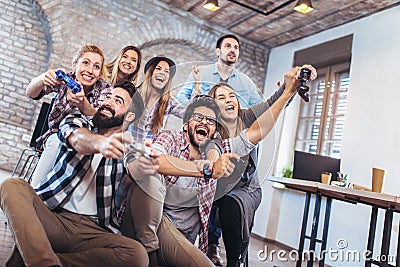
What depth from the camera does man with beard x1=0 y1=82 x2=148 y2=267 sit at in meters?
1.27

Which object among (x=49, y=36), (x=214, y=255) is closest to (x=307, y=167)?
(x=214, y=255)

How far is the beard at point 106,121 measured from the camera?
136 centimetres

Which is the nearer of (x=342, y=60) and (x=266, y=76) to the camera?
(x=342, y=60)

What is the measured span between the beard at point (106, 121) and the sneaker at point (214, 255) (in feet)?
4.54

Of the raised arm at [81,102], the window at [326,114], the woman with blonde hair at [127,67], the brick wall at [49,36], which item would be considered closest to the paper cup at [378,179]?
the woman with blonde hair at [127,67]

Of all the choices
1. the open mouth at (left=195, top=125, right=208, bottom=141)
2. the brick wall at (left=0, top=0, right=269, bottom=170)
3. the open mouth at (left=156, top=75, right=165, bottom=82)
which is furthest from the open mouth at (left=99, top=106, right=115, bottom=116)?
the brick wall at (left=0, top=0, right=269, bottom=170)

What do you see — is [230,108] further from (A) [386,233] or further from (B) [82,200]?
(A) [386,233]

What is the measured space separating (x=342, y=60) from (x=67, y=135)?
12.0ft

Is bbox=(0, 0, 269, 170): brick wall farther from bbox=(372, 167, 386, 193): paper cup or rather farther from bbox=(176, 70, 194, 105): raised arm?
bbox=(176, 70, 194, 105): raised arm

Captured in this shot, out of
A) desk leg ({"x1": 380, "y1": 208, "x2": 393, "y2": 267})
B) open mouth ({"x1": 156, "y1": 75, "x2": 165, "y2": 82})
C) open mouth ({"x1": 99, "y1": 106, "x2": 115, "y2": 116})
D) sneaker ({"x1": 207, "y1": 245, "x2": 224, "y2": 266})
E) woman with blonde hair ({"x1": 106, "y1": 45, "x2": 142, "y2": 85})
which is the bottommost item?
sneaker ({"x1": 207, "y1": 245, "x2": 224, "y2": 266})

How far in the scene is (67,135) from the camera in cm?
136

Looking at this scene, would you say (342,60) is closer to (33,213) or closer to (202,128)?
(202,128)

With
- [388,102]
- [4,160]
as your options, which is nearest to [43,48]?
[4,160]

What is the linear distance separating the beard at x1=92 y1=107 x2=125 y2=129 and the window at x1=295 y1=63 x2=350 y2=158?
3179 millimetres
